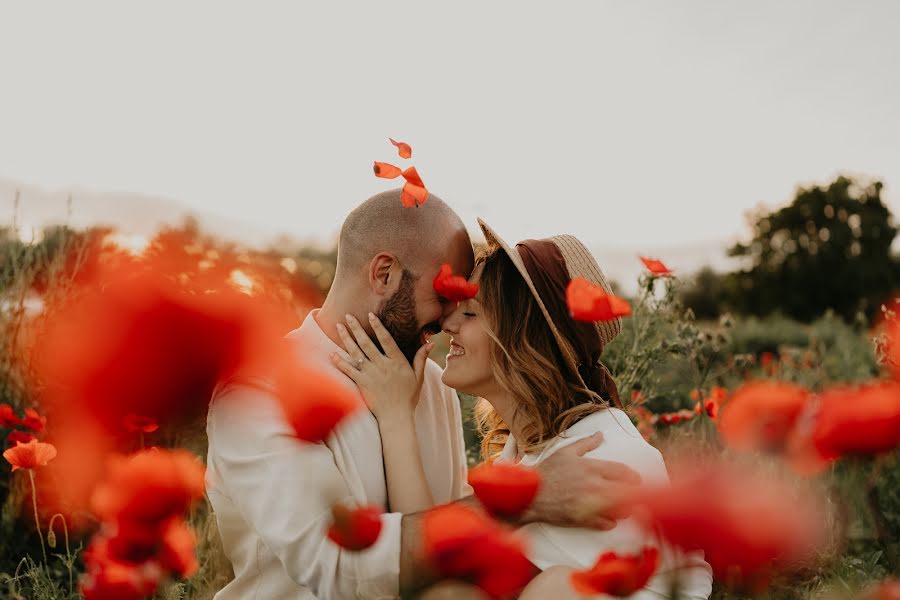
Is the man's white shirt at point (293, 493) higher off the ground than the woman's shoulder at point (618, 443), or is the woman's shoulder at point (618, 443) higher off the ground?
the woman's shoulder at point (618, 443)

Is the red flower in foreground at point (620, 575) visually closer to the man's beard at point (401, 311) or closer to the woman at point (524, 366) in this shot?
the woman at point (524, 366)

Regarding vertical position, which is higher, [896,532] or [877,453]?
[877,453]

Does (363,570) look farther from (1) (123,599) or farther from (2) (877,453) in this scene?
(2) (877,453)

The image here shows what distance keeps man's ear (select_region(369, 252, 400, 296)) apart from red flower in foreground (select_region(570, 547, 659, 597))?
1.54m

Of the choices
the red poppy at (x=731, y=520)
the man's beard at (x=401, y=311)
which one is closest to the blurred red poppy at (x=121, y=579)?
the red poppy at (x=731, y=520)

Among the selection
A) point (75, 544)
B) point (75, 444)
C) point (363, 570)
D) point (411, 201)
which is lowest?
point (75, 544)

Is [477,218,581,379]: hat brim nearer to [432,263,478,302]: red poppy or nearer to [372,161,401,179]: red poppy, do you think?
[432,263,478,302]: red poppy

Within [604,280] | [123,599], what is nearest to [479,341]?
[604,280]

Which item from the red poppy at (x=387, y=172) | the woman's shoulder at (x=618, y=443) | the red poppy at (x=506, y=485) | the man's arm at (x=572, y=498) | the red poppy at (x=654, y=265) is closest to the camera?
the red poppy at (x=506, y=485)

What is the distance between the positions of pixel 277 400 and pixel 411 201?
2.44 feet

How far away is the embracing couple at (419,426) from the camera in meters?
2.04

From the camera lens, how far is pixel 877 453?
1182 mm

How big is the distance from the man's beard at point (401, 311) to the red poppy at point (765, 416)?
4.66ft

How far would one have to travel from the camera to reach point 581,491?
6.70ft
